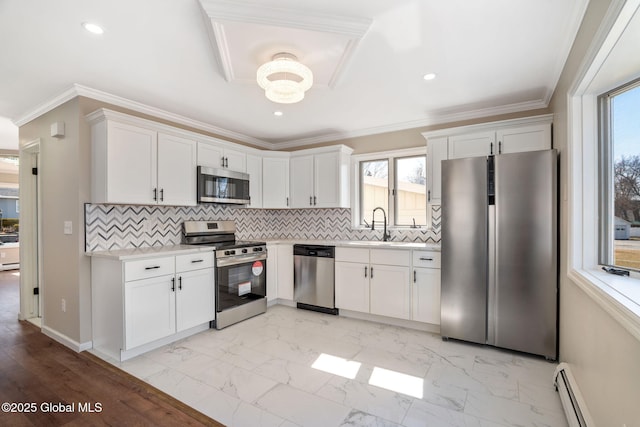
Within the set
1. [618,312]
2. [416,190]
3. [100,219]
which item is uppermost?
[416,190]

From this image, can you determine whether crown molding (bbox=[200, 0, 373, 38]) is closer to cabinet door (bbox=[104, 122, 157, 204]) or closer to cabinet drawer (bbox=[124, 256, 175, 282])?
cabinet door (bbox=[104, 122, 157, 204])

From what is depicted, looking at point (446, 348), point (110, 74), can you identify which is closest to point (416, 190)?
point (446, 348)

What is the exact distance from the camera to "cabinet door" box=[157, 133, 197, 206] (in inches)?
128

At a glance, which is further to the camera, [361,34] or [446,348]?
[446,348]

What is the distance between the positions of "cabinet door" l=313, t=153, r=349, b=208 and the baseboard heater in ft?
9.26

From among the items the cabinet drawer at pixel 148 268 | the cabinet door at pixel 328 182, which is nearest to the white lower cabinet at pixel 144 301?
the cabinet drawer at pixel 148 268

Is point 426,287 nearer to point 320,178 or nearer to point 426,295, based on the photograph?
point 426,295

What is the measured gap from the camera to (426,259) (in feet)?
10.9

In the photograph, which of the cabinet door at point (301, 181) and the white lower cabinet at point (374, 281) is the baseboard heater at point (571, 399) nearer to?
the white lower cabinet at point (374, 281)

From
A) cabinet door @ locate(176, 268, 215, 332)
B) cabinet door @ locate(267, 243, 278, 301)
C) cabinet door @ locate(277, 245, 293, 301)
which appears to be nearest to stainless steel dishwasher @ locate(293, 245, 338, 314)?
cabinet door @ locate(277, 245, 293, 301)

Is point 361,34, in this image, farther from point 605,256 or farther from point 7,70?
point 7,70

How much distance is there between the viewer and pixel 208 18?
187 cm

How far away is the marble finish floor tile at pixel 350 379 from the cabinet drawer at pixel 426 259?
75 centimetres

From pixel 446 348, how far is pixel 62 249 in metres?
3.91
